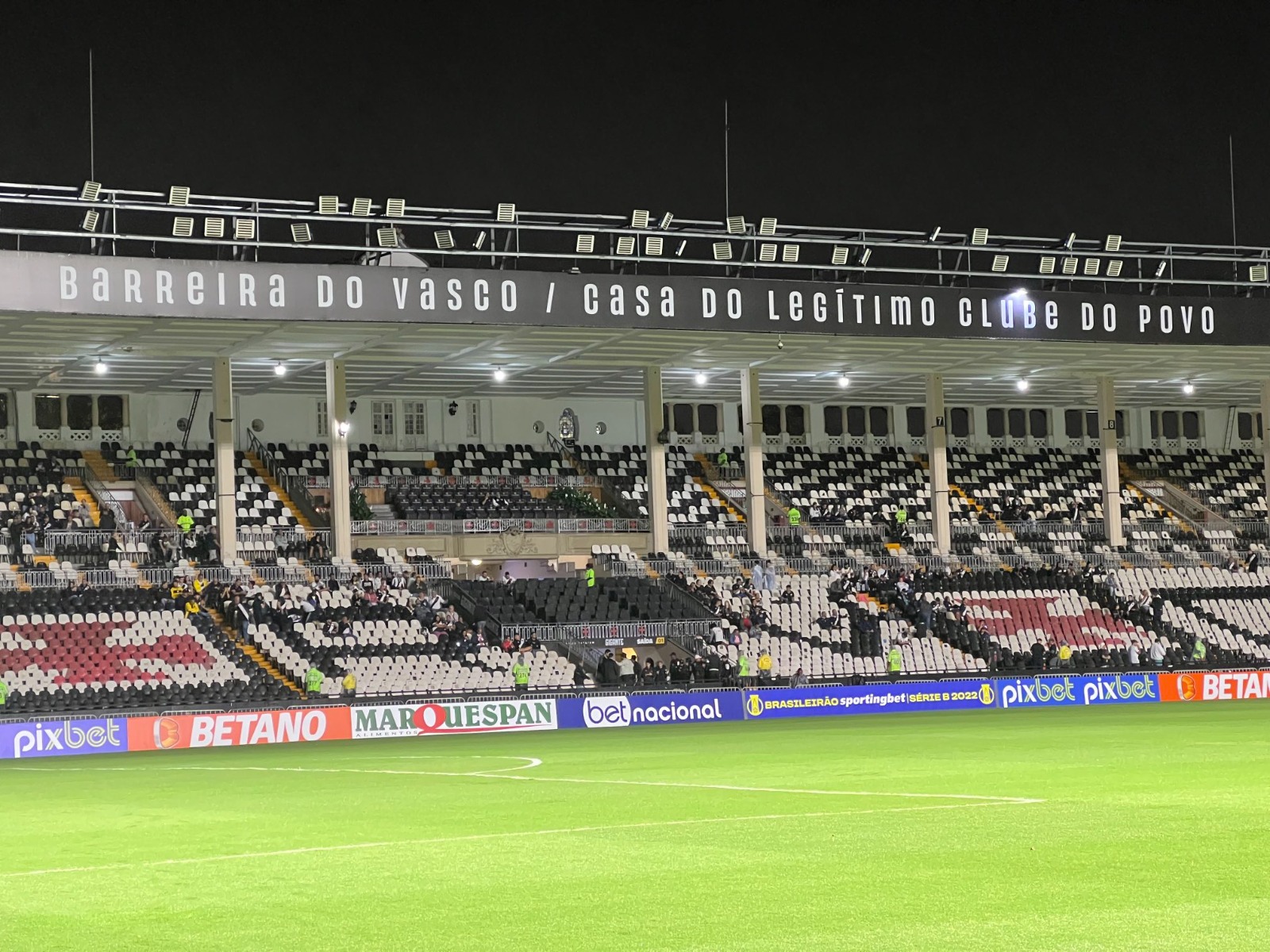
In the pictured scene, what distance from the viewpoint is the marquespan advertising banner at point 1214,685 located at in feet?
140

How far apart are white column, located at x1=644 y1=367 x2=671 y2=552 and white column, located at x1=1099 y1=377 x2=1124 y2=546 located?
1425 cm

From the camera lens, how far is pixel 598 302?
4259cm

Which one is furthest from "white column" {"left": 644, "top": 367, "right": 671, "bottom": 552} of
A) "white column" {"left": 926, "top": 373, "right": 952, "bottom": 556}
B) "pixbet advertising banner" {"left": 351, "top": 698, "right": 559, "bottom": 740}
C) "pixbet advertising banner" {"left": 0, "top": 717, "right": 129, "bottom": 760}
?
"pixbet advertising banner" {"left": 0, "top": 717, "right": 129, "bottom": 760}

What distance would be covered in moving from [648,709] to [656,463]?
1376 cm

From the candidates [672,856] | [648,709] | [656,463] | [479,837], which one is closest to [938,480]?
[656,463]

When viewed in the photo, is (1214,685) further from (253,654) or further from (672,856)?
(672,856)

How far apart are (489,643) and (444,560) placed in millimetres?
7340

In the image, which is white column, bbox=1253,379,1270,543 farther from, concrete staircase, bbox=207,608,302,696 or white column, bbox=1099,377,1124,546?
concrete staircase, bbox=207,608,302,696

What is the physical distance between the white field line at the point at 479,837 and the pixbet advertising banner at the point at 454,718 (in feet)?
73.3

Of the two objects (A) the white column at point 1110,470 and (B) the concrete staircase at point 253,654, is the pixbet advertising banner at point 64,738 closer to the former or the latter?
(B) the concrete staircase at point 253,654

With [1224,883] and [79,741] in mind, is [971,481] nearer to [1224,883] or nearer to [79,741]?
[79,741]

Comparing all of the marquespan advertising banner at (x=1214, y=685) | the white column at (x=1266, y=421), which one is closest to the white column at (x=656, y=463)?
the marquespan advertising banner at (x=1214, y=685)

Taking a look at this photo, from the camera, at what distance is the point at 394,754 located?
28.3 metres

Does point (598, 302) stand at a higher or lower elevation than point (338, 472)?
higher
